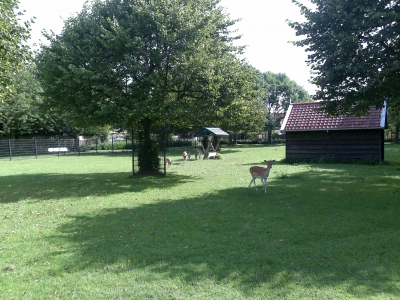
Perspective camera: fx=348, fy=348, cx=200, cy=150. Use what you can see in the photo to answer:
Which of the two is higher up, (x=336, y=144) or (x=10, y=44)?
(x=10, y=44)

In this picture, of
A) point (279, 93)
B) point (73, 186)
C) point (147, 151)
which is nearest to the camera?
point (73, 186)

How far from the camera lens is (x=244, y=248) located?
221 inches

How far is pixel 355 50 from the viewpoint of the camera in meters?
9.11

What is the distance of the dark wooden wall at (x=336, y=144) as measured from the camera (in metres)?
19.5

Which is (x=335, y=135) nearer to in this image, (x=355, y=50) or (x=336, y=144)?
(x=336, y=144)

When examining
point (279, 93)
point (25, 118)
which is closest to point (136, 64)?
point (25, 118)

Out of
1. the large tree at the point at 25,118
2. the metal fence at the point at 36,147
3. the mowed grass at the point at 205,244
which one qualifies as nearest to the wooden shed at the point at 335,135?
the mowed grass at the point at 205,244

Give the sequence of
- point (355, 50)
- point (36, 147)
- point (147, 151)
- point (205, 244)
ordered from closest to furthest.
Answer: point (205, 244) < point (355, 50) < point (147, 151) < point (36, 147)

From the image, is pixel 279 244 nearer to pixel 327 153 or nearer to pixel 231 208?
pixel 231 208

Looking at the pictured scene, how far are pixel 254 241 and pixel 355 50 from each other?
610cm

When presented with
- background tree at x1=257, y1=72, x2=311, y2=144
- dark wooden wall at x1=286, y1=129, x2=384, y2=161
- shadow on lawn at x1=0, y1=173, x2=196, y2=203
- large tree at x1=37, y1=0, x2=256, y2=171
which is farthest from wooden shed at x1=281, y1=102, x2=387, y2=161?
background tree at x1=257, y1=72, x2=311, y2=144

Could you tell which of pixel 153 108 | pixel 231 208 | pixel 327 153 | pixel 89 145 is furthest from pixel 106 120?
pixel 89 145

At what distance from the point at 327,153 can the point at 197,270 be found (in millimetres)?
17404

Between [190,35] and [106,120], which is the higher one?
[190,35]
